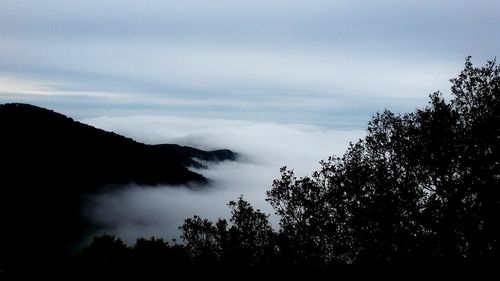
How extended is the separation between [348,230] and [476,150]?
853cm

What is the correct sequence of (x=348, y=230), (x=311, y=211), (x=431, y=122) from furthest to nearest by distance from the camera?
(x=311, y=211) < (x=348, y=230) < (x=431, y=122)

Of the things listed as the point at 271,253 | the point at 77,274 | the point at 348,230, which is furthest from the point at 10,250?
the point at 348,230

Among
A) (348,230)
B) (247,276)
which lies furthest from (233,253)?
(348,230)

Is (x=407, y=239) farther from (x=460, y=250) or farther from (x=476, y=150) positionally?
(x=476, y=150)

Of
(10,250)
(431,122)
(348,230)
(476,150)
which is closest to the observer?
(476,150)

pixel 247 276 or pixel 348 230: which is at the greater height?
pixel 348 230

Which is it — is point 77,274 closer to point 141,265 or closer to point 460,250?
point 141,265

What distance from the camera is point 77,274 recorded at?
39594 millimetres

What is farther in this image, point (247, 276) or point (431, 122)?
point (247, 276)

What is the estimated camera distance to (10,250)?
179 meters

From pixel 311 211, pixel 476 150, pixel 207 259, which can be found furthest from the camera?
pixel 207 259

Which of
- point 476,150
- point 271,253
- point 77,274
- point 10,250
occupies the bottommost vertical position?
point 10,250

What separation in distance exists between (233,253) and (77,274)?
1567 centimetres

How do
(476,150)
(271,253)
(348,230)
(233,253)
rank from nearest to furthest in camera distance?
(476,150) < (348,230) < (271,253) < (233,253)
